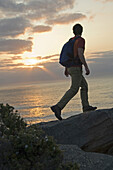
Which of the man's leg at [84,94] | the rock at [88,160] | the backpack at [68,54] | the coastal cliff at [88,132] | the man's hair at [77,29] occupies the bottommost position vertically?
the rock at [88,160]

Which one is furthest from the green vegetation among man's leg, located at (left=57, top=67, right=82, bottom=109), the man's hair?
the man's hair

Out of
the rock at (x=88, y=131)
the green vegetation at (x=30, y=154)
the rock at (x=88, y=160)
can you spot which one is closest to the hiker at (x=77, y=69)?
the rock at (x=88, y=131)

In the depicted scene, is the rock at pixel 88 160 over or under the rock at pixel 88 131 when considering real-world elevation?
under

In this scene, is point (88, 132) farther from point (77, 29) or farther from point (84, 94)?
point (77, 29)

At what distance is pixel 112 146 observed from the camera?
7156 mm

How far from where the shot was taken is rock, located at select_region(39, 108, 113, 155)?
269 inches

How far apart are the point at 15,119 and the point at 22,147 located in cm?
237

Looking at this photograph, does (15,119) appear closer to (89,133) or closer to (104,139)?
(89,133)

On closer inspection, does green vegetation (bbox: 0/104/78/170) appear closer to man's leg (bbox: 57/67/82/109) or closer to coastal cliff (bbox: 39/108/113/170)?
coastal cliff (bbox: 39/108/113/170)

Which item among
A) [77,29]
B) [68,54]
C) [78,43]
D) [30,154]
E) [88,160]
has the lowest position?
[88,160]

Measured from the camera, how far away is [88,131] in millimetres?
6895

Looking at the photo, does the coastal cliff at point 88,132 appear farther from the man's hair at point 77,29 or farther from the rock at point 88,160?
the man's hair at point 77,29

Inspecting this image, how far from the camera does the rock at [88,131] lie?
6840 millimetres

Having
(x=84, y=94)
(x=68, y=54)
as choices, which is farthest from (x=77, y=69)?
(x=84, y=94)
